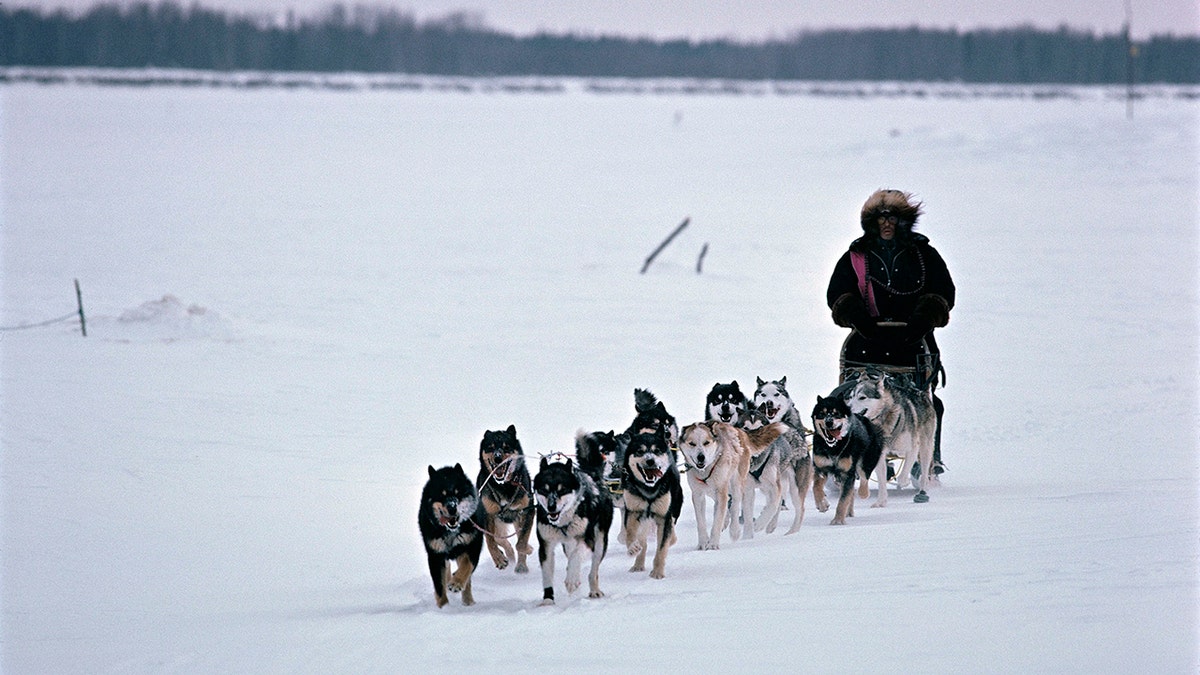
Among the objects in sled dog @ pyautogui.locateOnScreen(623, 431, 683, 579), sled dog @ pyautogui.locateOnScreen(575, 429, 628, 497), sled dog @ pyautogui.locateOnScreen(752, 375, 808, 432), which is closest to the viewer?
sled dog @ pyautogui.locateOnScreen(623, 431, 683, 579)

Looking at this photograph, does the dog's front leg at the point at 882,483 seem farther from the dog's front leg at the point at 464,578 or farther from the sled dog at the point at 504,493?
the dog's front leg at the point at 464,578

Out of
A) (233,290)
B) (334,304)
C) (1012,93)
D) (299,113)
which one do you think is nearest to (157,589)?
(334,304)

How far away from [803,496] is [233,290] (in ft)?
37.3

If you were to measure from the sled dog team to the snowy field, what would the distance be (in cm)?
17

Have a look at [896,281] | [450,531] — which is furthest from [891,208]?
[450,531]

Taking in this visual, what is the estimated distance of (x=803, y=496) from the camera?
680 cm

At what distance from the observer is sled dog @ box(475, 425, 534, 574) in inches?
230

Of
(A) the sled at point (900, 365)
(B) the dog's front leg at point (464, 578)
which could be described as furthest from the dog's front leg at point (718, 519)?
(B) the dog's front leg at point (464, 578)

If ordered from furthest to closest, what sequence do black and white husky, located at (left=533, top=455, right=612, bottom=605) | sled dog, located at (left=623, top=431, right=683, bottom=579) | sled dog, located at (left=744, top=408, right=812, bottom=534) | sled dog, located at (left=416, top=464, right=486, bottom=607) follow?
1. sled dog, located at (left=744, top=408, right=812, bottom=534)
2. sled dog, located at (left=623, top=431, right=683, bottom=579)
3. sled dog, located at (left=416, top=464, right=486, bottom=607)
4. black and white husky, located at (left=533, top=455, right=612, bottom=605)

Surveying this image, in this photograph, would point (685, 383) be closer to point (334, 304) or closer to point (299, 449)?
point (299, 449)

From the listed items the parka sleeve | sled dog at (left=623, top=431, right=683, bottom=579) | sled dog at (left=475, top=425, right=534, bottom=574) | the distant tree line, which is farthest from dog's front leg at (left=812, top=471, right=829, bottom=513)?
the distant tree line

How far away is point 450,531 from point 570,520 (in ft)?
1.61

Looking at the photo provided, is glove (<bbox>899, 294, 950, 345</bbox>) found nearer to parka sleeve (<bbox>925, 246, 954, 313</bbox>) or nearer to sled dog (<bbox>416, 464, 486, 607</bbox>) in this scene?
parka sleeve (<bbox>925, 246, 954, 313</bbox>)

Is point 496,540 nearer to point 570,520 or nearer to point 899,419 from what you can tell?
point 570,520
